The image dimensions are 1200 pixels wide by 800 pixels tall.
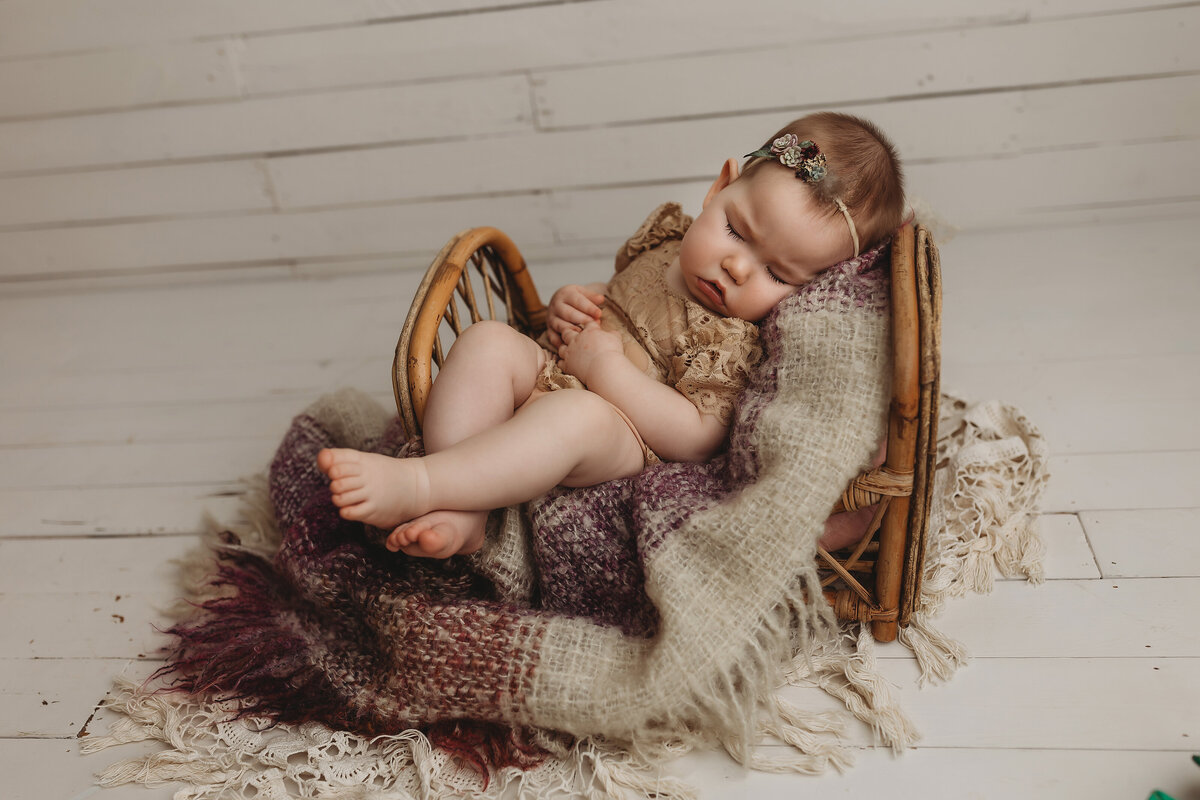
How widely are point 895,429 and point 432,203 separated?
141 cm

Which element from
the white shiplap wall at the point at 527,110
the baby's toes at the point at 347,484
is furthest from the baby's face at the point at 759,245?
the white shiplap wall at the point at 527,110

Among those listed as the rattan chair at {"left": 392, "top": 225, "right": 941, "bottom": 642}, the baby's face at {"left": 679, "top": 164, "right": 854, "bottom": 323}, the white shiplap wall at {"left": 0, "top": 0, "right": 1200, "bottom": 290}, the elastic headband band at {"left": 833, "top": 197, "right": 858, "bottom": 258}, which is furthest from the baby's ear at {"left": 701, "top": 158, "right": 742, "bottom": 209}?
the white shiplap wall at {"left": 0, "top": 0, "right": 1200, "bottom": 290}

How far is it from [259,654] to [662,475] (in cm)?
53

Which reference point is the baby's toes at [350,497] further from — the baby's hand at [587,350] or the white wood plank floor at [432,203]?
the white wood plank floor at [432,203]

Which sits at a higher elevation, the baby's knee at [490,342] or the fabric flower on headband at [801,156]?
the fabric flower on headband at [801,156]

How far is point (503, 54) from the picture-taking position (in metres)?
1.92

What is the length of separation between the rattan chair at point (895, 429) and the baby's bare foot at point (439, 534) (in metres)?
0.16

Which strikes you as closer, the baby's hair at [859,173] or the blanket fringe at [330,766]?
the blanket fringe at [330,766]

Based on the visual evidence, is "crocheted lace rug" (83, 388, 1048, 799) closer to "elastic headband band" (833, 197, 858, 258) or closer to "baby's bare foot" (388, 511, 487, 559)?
"baby's bare foot" (388, 511, 487, 559)

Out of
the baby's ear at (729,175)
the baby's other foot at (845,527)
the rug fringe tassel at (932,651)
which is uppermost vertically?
the baby's ear at (729,175)

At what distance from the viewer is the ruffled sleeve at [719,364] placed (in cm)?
116

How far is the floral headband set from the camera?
3.70 feet

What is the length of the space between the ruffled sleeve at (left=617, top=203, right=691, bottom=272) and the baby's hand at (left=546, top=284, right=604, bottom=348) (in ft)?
0.35

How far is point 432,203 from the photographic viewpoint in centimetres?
211
